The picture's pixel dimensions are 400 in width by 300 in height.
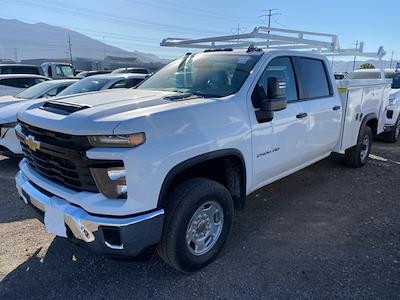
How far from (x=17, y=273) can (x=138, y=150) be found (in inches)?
68.2

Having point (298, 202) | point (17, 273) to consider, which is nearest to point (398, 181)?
point (298, 202)

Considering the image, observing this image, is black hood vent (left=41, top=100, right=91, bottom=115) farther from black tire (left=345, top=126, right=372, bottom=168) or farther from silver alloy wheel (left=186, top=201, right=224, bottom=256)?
black tire (left=345, top=126, right=372, bottom=168)

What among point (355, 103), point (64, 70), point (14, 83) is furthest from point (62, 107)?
point (64, 70)

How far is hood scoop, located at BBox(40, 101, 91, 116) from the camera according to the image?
2.72 m

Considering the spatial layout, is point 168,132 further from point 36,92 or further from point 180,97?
point 36,92

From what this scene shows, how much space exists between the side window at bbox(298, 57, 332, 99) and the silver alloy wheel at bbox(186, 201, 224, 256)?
196 centimetres

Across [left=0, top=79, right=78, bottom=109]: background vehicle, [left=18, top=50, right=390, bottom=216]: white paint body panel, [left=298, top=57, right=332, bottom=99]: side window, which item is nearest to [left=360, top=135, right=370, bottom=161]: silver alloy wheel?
[left=298, top=57, right=332, bottom=99]: side window

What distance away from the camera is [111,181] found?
91.8 inches

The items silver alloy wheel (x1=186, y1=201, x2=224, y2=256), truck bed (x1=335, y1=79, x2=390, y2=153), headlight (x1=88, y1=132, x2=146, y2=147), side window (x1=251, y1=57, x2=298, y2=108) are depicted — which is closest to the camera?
headlight (x1=88, y1=132, x2=146, y2=147)

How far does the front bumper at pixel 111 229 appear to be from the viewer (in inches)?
92.2

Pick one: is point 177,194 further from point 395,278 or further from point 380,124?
point 380,124

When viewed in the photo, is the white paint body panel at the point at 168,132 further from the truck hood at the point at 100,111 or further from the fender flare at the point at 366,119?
the fender flare at the point at 366,119

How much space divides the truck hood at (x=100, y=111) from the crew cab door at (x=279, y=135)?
728 mm

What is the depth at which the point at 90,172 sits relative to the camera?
2.37 metres
